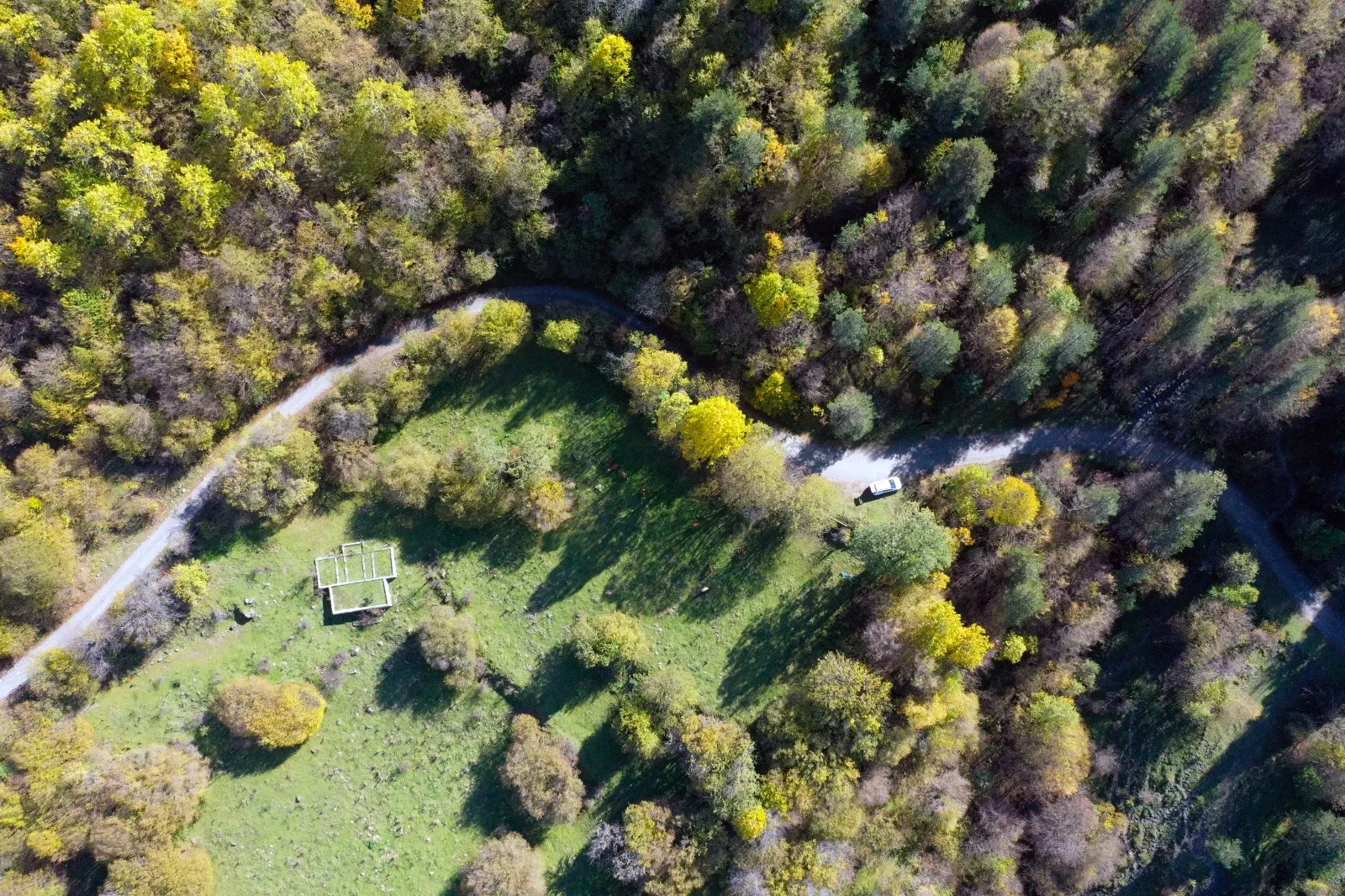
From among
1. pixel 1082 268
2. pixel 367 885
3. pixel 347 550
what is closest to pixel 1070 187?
pixel 1082 268

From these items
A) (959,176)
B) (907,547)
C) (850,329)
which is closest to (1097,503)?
(907,547)

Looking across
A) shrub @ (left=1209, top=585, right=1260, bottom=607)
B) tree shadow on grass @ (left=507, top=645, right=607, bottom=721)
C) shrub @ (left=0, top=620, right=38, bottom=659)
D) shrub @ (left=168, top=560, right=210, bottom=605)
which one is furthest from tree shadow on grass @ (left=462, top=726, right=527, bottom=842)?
shrub @ (left=1209, top=585, right=1260, bottom=607)

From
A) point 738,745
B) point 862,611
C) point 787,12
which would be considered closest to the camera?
point 787,12

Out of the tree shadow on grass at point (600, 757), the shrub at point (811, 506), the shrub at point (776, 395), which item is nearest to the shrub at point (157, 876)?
the tree shadow on grass at point (600, 757)

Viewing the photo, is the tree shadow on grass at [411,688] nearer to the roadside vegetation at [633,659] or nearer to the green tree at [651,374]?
the roadside vegetation at [633,659]

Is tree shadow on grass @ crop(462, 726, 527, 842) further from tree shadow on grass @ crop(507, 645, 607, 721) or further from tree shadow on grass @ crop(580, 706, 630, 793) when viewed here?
tree shadow on grass @ crop(580, 706, 630, 793)

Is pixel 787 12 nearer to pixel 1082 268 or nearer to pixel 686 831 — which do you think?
pixel 1082 268
